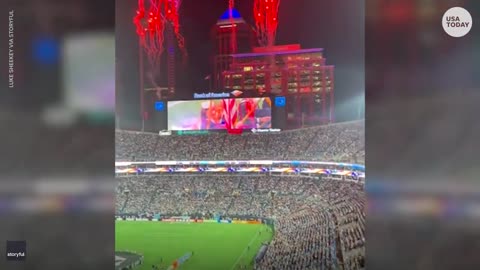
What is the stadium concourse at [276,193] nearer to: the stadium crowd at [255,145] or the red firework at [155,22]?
the stadium crowd at [255,145]

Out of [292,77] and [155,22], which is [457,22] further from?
[155,22]

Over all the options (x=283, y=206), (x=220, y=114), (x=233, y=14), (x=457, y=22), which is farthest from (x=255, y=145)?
(x=457, y=22)

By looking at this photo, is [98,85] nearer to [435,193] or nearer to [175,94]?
[175,94]

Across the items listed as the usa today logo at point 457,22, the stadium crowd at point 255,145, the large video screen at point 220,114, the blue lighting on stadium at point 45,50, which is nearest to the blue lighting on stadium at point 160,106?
the large video screen at point 220,114

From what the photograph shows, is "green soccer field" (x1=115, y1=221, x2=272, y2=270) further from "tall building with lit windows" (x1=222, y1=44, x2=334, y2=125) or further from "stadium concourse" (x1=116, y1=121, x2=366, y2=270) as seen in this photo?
"tall building with lit windows" (x1=222, y1=44, x2=334, y2=125)

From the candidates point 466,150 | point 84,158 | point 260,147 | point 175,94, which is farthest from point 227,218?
point 466,150

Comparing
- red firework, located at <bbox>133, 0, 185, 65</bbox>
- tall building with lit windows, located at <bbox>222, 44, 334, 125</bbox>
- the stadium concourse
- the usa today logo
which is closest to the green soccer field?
the stadium concourse
